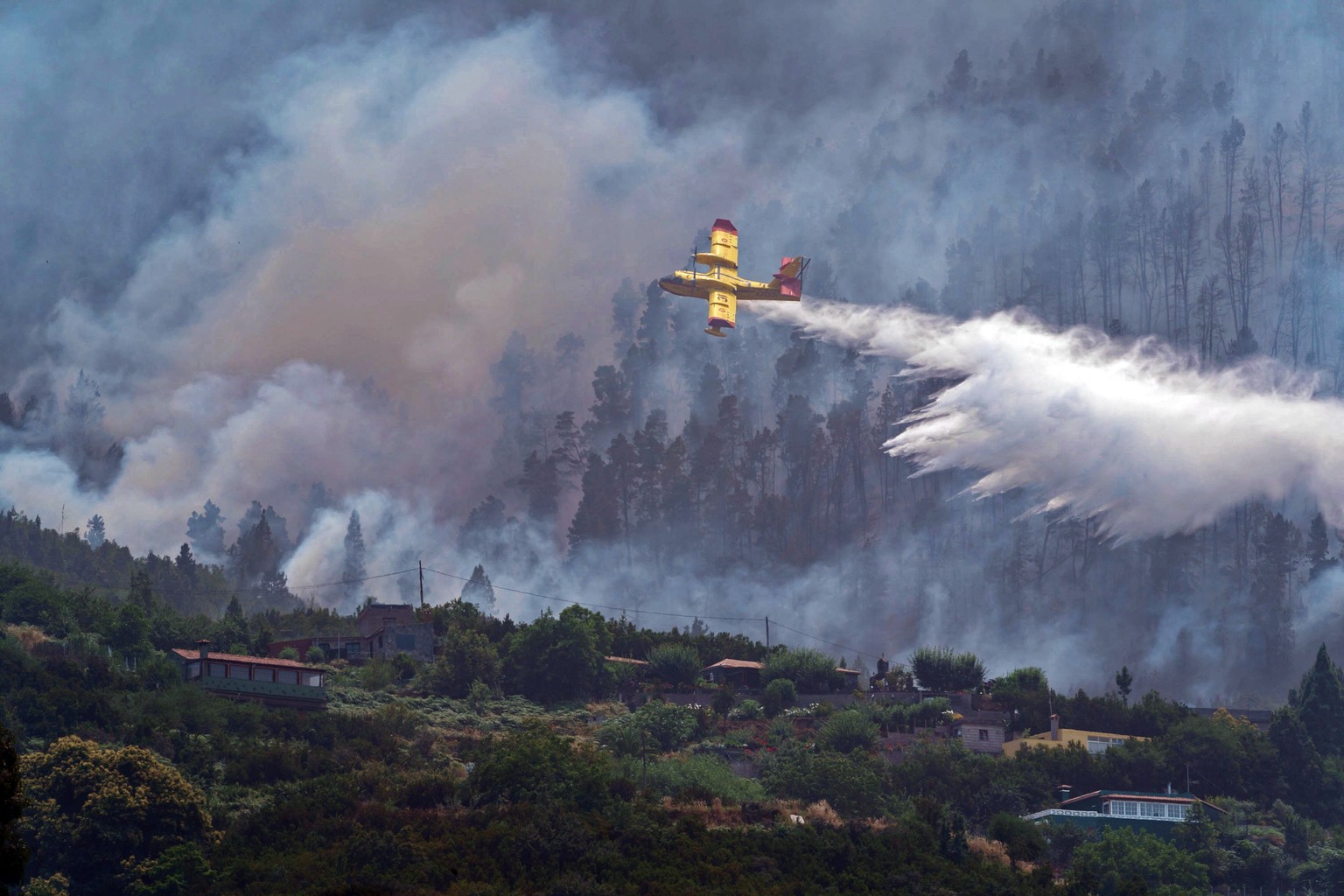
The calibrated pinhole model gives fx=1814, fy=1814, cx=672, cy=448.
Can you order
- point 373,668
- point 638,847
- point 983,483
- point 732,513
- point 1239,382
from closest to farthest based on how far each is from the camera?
point 638,847
point 373,668
point 1239,382
point 983,483
point 732,513

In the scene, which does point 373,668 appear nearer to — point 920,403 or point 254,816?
point 254,816

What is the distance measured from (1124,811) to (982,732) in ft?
39.3

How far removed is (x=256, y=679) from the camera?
9619cm

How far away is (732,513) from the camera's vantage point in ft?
482

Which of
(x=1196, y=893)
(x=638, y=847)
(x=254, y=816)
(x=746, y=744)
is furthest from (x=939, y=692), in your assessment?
(x=254, y=816)

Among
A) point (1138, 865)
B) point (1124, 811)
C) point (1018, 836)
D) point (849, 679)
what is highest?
point (849, 679)

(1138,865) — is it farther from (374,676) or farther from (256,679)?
(256,679)

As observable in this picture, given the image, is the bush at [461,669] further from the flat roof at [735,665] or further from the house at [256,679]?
the flat roof at [735,665]

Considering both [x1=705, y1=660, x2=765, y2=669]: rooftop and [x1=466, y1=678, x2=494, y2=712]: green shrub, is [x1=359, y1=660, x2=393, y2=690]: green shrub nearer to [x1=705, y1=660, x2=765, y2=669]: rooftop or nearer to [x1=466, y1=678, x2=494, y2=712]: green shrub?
[x1=466, y1=678, x2=494, y2=712]: green shrub

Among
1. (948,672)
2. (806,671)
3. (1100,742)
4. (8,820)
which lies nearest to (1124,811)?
(1100,742)

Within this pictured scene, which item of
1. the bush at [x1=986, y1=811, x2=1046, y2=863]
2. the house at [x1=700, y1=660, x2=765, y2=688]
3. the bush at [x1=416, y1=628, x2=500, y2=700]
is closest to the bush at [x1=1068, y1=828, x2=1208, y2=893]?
the bush at [x1=986, y1=811, x2=1046, y2=863]

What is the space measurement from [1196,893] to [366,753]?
38.3 meters

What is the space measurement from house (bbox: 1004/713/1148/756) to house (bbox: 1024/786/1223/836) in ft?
23.2

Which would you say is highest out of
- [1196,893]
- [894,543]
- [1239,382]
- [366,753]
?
[1239,382]
